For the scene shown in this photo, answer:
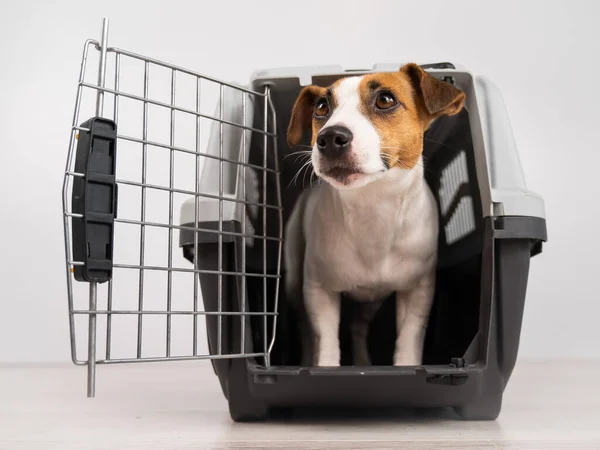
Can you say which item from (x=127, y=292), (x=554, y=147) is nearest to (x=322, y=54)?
(x=554, y=147)

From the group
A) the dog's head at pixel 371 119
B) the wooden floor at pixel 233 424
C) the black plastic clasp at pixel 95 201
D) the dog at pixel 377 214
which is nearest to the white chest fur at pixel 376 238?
the dog at pixel 377 214

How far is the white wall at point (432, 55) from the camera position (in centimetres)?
314

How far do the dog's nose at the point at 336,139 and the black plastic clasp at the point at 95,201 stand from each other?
0.49 m

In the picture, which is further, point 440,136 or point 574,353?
point 574,353

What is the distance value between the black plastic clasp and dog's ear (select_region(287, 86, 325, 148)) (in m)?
0.68

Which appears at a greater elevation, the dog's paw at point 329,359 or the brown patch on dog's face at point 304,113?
the brown patch on dog's face at point 304,113

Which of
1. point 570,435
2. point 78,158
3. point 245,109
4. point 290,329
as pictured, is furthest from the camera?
point 290,329

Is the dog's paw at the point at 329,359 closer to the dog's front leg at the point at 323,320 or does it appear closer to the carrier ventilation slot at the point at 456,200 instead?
the dog's front leg at the point at 323,320

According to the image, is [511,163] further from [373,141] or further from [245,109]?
[245,109]

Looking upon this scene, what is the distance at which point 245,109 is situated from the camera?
63.0 inches

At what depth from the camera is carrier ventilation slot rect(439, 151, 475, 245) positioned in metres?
1.93

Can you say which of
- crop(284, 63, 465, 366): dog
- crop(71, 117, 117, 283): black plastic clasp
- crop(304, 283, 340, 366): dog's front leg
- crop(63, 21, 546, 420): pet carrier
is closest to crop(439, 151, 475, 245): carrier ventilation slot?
crop(63, 21, 546, 420): pet carrier

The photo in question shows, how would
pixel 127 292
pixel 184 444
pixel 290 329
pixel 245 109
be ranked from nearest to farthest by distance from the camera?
1. pixel 184 444
2. pixel 245 109
3. pixel 290 329
4. pixel 127 292

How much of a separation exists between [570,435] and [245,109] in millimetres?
993
